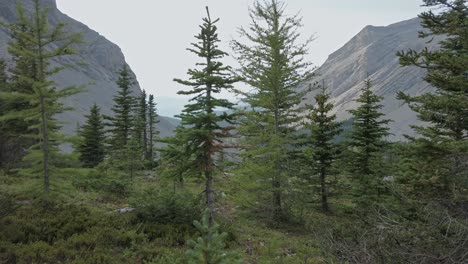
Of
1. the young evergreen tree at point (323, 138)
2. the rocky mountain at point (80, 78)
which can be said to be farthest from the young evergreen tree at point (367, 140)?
the rocky mountain at point (80, 78)

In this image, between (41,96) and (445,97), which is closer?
(445,97)

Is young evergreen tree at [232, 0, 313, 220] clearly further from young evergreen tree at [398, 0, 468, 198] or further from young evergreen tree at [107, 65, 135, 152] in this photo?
young evergreen tree at [107, 65, 135, 152]

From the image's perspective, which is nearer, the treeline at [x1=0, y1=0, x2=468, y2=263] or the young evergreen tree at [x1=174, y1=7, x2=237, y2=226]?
the treeline at [x1=0, y1=0, x2=468, y2=263]

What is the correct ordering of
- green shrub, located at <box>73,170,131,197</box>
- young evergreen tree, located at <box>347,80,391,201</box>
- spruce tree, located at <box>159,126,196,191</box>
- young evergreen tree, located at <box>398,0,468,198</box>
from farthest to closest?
green shrub, located at <box>73,170,131,197</box>, young evergreen tree, located at <box>347,80,391,201</box>, spruce tree, located at <box>159,126,196,191</box>, young evergreen tree, located at <box>398,0,468,198</box>

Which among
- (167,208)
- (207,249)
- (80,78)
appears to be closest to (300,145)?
(167,208)

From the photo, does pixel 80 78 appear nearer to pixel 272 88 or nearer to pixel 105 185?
pixel 105 185

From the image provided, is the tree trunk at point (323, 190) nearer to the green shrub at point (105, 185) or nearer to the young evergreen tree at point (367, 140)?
the young evergreen tree at point (367, 140)

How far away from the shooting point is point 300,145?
19359 mm

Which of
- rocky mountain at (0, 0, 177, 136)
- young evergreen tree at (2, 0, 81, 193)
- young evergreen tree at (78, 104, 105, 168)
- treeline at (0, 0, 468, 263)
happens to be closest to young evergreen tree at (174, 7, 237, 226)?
treeline at (0, 0, 468, 263)

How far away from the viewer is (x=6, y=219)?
34.2 feet

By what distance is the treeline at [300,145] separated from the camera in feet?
21.1

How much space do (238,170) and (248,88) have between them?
192 inches

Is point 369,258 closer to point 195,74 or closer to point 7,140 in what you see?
point 195,74

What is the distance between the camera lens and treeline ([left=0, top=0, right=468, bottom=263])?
643 centimetres
